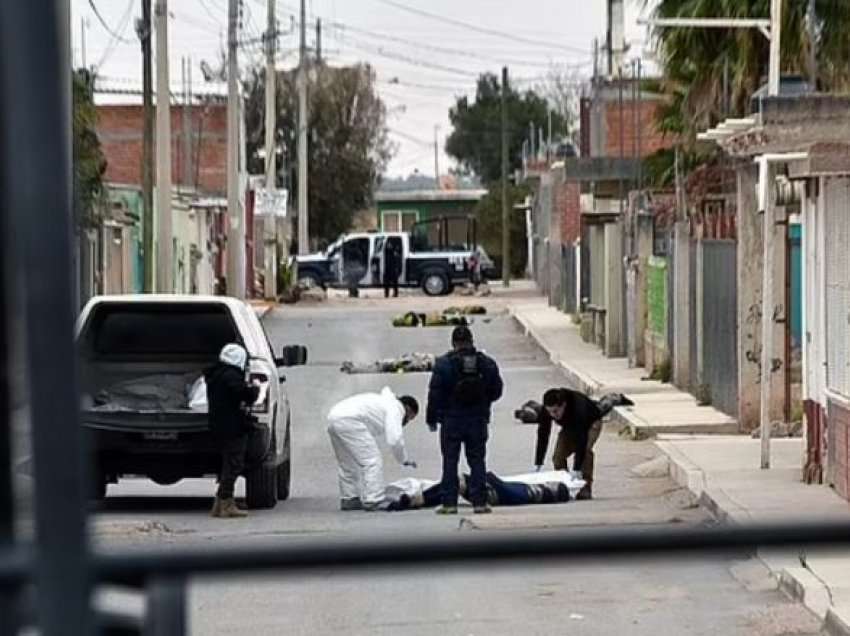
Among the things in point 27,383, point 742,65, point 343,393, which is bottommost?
point 343,393

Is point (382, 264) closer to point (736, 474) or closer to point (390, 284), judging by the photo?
point (390, 284)

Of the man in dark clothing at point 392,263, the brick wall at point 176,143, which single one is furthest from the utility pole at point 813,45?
the man in dark clothing at point 392,263

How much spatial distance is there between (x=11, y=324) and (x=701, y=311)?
2513cm

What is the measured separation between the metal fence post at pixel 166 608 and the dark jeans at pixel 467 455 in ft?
47.8

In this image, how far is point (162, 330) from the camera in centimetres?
1827

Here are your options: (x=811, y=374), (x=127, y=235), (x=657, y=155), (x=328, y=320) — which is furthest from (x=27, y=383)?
(x=328, y=320)

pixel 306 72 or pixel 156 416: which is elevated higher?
pixel 306 72

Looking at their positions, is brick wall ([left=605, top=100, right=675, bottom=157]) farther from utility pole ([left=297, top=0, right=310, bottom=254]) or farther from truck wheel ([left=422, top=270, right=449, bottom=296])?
utility pole ([left=297, top=0, right=310, bottom=254])

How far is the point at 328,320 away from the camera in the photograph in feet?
178

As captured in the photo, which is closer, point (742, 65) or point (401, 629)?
point (401, 629)

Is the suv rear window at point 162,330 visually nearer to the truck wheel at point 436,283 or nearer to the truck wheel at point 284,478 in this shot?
the truck wheel at point 284,478

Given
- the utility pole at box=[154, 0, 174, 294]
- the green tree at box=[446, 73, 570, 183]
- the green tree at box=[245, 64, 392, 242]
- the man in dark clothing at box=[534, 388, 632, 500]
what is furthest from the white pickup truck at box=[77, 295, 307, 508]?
the green tree at box=[446, 73, 570, 183]

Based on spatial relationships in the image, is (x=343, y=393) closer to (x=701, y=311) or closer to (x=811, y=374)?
(x=701, y=311)

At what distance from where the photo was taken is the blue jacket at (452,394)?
53.9 ft
